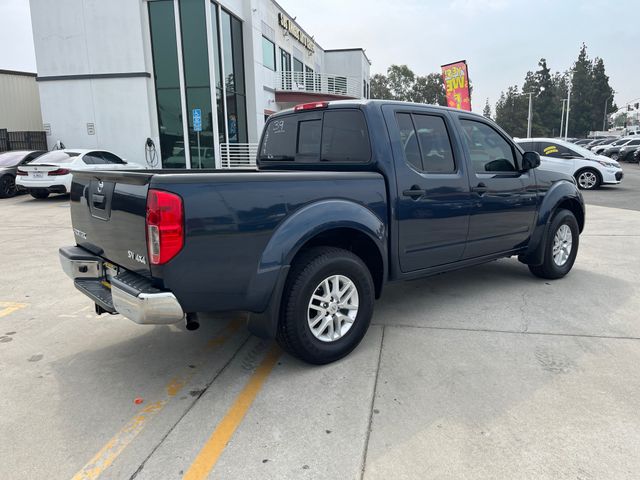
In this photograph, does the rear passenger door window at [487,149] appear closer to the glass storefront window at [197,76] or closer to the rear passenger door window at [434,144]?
the rear passenger door window at [434,144]

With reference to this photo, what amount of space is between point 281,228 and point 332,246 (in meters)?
0.68

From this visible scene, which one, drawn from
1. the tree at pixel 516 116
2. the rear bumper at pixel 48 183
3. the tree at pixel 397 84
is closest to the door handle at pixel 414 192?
the rear bumper at pixel 48 183

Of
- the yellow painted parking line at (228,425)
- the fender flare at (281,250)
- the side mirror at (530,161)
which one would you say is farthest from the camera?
the side mirror at (530,161)

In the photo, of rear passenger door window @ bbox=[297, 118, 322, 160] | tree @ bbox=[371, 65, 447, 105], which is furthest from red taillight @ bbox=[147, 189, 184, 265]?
tree @ bbox=[371, 65, 447, 105]

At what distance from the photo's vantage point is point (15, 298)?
5.13 m

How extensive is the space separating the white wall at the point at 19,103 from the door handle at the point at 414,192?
80.2 feet

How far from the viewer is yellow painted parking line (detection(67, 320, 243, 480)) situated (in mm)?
2389

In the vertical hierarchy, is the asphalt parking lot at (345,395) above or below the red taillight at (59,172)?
below

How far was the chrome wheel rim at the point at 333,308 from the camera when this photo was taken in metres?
3.40

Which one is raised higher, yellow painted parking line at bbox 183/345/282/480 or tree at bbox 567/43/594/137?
tree at bbox 567/43/594/137

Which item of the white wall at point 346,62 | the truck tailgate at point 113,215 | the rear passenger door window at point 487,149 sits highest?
the white wall at point 346,62

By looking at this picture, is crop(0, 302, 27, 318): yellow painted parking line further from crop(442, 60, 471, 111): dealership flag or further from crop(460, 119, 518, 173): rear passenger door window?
crop(442, 60, 471, 111): dealership flag

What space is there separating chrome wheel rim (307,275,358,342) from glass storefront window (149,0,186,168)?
1822cm

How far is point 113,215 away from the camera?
3.12 metres
